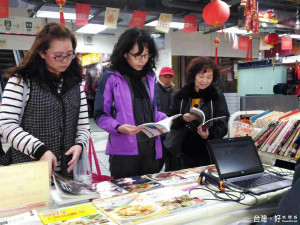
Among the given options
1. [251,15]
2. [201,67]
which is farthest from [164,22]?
[201,67]

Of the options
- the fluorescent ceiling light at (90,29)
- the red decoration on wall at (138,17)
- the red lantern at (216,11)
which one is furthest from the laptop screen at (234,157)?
the fluorescent ceiling light at (90,29)

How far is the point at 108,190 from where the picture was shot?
5.17 ft

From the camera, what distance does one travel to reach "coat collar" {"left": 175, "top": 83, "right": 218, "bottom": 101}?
7.66 ft

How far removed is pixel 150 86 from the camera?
197 cm

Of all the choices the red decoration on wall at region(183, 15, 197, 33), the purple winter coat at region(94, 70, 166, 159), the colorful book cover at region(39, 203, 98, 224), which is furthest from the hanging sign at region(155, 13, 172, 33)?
the colorful book cover at region(39, 203, 98, 224)

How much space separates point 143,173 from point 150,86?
58 centimetres

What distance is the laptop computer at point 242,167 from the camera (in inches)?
64.1

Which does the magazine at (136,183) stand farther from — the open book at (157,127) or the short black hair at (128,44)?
the short black hair at (128,44)

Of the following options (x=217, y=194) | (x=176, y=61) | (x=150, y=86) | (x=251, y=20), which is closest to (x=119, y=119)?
(x=150, y=86)

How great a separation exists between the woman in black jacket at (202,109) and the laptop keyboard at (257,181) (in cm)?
56

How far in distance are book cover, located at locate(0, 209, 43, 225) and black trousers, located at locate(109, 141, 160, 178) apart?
696 millimetres

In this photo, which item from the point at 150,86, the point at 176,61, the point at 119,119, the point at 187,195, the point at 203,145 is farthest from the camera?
the point at 176,61

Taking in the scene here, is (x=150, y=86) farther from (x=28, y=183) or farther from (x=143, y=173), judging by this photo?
(x=28, y=183)

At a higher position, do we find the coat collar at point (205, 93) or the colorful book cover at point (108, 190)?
the coat collar at point (205, 93)
